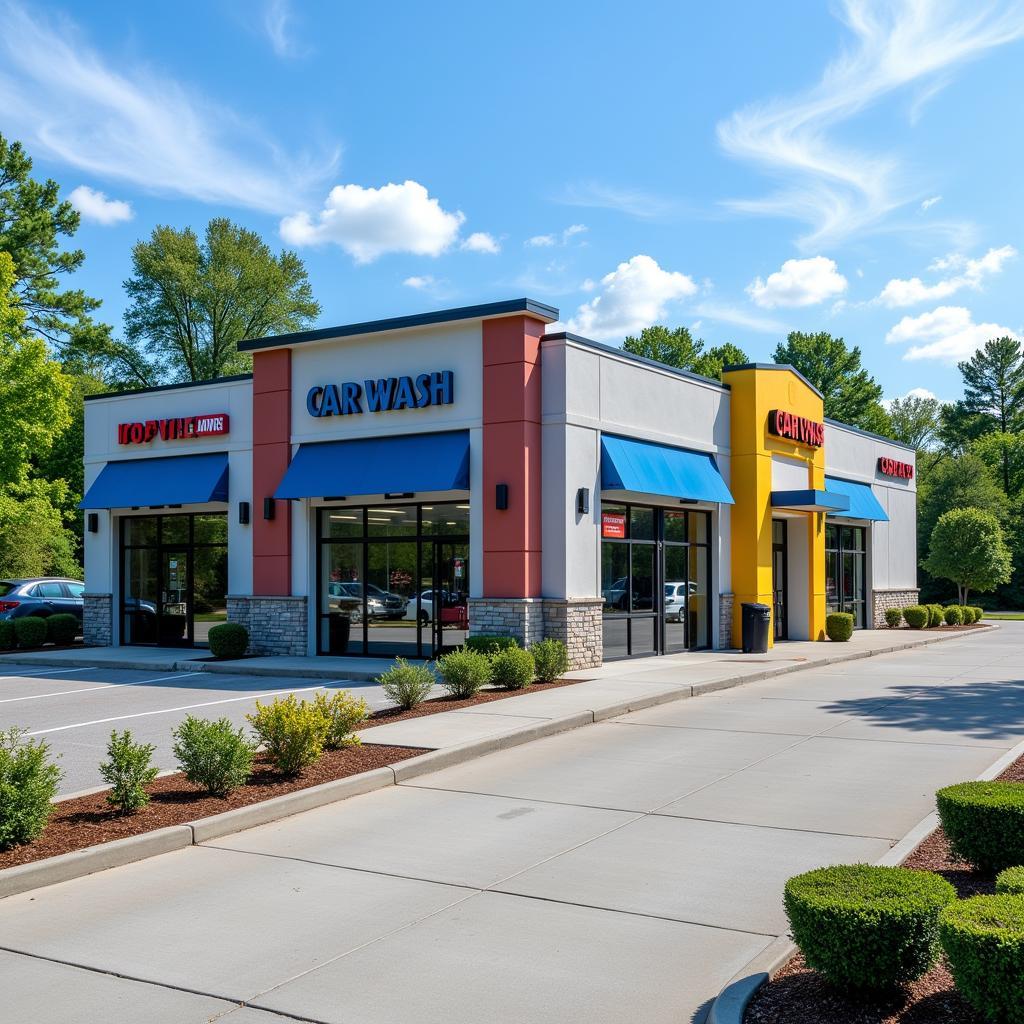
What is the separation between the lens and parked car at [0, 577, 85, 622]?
2608 centimetres

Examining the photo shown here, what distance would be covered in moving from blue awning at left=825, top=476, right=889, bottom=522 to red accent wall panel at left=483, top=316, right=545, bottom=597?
1330cm

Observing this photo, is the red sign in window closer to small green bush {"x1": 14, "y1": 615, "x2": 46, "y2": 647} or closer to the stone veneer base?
the stone veneer base

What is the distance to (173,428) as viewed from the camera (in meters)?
24.2

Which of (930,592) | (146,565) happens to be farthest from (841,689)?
(930,592)

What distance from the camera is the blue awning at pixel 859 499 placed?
99.9 feet

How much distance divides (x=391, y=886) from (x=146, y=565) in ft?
65.0

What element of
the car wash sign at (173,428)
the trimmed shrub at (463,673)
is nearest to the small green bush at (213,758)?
the trimmed shrub at (463,673)

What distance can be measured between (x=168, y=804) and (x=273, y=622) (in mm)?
13423

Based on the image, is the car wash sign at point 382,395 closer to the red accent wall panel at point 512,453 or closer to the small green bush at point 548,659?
the red accent wall panel at point 512,453

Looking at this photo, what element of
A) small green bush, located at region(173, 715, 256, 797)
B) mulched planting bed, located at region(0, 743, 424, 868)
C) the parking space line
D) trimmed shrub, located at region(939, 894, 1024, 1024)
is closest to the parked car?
the parking space line

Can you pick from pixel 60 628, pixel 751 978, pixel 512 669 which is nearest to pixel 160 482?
pixel 60 628

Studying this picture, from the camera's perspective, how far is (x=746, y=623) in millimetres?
23188

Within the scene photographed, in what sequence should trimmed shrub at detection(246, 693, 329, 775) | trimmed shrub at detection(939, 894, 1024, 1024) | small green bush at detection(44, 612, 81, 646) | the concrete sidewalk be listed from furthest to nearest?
small green bush at detection(44, 612, 81, 646) < trimmed shrub at detection(246, 693, 329, 775) < the concrete sidewalk < trimmed shrub at detection(939, 894, 1024, 1024)

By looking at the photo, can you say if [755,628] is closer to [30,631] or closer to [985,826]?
[30,631]
